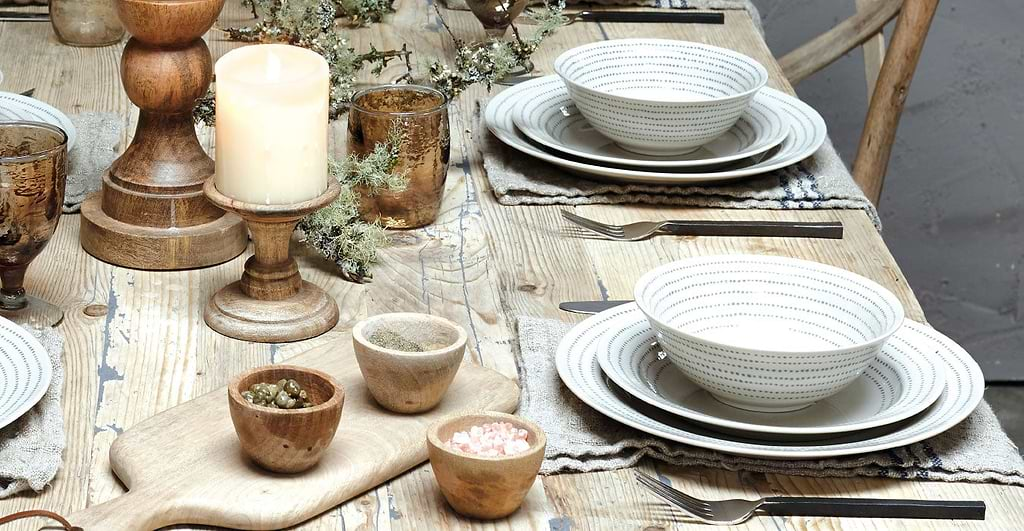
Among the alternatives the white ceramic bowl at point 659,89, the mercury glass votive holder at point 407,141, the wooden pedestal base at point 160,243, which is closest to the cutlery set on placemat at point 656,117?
the white ceramic bowl at point 659,89

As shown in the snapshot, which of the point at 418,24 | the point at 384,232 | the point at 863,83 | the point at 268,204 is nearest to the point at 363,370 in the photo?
the point at 268,204

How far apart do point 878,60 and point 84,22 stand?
139cm

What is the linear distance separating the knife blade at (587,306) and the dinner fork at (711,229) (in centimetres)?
16

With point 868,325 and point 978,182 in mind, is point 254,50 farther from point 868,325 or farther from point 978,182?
point 978,182

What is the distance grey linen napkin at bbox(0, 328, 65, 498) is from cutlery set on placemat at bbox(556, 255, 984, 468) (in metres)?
0.36

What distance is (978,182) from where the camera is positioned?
11.1 ft

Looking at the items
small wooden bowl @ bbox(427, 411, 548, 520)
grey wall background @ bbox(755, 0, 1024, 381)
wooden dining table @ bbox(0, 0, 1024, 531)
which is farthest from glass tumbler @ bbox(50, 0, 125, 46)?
grey wall background @ bbox(755, 0, 1024, 381)

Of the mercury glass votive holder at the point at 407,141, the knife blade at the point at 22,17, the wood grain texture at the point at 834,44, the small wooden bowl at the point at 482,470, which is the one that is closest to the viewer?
the small wooden bowl at the point at 482,470

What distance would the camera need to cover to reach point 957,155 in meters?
3.40

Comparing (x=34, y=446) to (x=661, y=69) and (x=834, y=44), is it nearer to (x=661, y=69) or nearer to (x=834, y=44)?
(x=661, y=69)

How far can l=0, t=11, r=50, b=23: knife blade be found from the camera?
180 centimetres

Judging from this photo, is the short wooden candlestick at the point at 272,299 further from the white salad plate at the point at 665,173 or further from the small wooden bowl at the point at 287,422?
the white salad plate at the point at 665,173

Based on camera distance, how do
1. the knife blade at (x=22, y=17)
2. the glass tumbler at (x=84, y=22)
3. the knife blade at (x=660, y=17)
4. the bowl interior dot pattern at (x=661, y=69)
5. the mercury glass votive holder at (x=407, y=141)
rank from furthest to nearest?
1. the knife blade at (x=660, y=17)
2. the knife blade at (x=22, y=17)
3. the glass tumbler at (x=84, y=22)
4. the bowl interior dot pattern at (x=661, y=69)
5. the mercury glass votive holder at (x=407, y=141)

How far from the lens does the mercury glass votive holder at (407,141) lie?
120 centimetres
